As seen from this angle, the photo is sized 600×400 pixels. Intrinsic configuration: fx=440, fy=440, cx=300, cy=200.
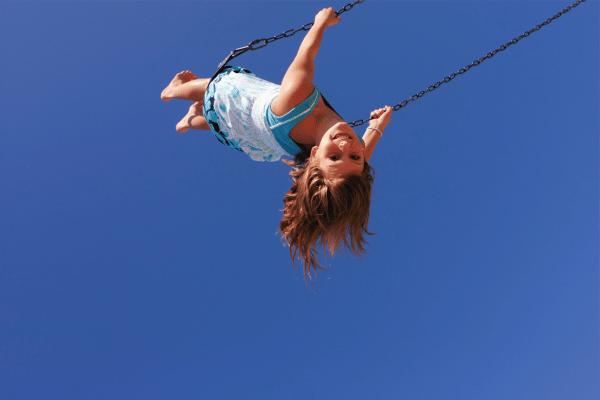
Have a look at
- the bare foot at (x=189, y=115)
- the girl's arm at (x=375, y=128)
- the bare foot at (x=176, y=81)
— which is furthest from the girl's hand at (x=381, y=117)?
the bare foot at (x=176, y=81)

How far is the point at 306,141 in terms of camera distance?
3551mm

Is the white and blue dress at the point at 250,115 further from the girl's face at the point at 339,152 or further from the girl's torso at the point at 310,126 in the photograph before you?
the girl's face at the point at 339,152

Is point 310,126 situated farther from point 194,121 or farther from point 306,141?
point 194,121

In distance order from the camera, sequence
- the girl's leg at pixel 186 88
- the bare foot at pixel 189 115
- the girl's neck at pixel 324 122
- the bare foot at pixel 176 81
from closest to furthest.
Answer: the girl's neck at pixel 324 122, the girl's leg at pixel 186 88, the bare foot at pixel 176 81, the bare foot at pixel 189 115

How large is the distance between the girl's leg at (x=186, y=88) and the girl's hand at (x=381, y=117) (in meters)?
1.64

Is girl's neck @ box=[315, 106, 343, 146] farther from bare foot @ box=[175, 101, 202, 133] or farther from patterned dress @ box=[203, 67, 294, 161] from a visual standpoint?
bare foot @ box=[175, 101, 202, 133]

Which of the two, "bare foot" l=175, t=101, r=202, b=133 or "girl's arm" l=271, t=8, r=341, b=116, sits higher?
"bare foot" l=175, t=101, r=202, b=133

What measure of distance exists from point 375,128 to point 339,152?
3.25ft

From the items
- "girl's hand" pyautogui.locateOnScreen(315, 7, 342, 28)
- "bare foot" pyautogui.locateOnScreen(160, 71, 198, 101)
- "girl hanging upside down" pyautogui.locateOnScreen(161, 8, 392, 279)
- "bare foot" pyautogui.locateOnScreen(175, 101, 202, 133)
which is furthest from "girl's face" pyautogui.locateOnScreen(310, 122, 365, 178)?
"bare foot" pyautogui.locateOnScreen(160, 71, 198, 101)

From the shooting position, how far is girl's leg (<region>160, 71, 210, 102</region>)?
4.30 m

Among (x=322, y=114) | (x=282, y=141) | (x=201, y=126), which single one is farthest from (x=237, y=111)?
(x=201, y=126)

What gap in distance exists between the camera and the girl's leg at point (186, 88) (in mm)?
4297

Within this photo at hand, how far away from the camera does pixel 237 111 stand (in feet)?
12.2

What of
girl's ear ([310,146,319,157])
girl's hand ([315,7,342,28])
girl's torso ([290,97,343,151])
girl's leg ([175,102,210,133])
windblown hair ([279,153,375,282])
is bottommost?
windblown hair ([279,153,375,282])
